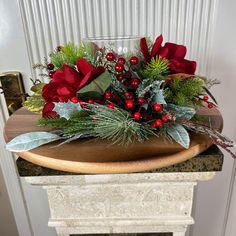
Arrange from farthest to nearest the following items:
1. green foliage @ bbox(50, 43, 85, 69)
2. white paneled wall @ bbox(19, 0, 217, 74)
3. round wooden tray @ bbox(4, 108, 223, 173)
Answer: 1. white paneled wall @ bbox(19, 0, 217, 74)
2. green foliage @ bbox(50, 43, 85, 69)
3. round wooden tray @ bbox(4, 108, 223, 173)

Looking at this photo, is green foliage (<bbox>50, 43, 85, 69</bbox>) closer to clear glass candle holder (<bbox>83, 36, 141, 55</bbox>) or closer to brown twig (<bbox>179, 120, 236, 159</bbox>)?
clear glass candle holder (<bbox>83, 36, 141, 55</bbox>)

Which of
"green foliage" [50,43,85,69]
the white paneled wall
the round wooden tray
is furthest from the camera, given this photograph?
the white paneled wall

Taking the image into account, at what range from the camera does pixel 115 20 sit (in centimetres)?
73

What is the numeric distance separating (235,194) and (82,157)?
0.78 m

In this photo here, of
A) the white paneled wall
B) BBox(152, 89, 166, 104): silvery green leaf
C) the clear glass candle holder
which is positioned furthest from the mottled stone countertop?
→ the white paneled wall

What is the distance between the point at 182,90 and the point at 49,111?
0.79 ft

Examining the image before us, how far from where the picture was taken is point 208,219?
105 cm

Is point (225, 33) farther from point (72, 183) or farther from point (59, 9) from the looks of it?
point (72, 183)

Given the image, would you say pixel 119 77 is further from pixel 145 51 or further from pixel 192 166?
Result: pixel 192 166

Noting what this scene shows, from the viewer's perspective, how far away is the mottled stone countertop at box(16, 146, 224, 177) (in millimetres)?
402

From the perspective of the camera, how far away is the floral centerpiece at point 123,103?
1.28 feet

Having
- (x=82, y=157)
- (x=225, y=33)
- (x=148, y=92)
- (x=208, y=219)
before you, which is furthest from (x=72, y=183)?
(x=208, y=219)

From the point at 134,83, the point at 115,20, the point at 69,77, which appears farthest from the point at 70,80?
the point at 115,20

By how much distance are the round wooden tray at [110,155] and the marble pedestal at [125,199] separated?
0.03 m
